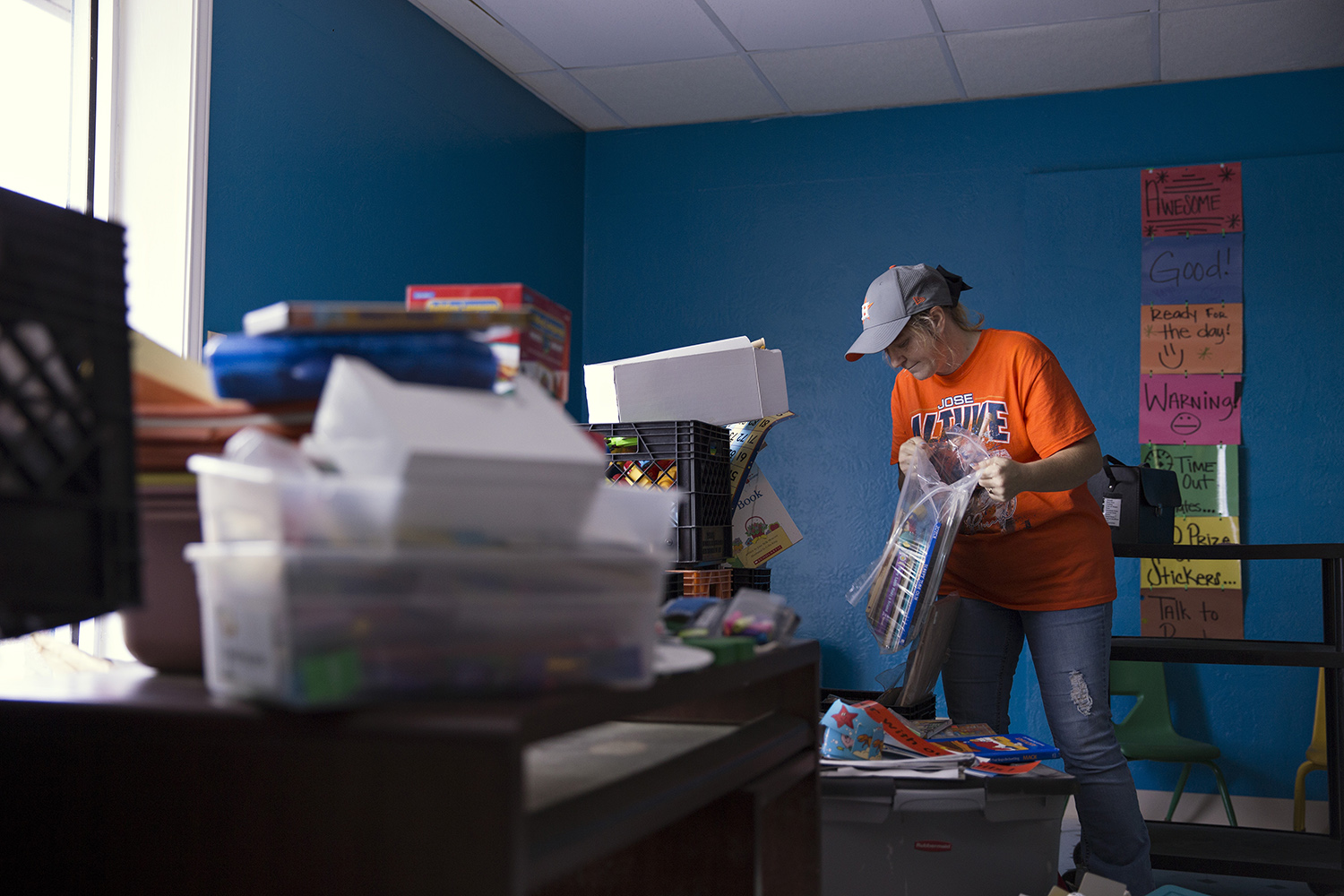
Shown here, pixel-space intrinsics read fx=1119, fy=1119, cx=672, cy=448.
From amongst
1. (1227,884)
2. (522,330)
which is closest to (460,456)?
(522,330)

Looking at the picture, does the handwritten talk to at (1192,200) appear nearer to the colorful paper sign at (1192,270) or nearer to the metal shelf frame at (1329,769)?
the colorful paper sign at (1192,270)

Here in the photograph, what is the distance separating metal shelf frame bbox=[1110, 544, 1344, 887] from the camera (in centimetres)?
269

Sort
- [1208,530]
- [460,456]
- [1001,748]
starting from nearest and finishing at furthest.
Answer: [460,456], [1001,748], [1208,530]

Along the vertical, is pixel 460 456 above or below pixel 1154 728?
above

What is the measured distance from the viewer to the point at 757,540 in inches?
88.6

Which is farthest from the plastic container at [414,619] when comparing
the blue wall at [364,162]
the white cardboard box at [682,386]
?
the blue wall at [364,162]

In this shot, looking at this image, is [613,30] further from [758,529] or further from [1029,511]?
[1029,511]

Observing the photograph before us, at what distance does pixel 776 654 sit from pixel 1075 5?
2938 millimetres

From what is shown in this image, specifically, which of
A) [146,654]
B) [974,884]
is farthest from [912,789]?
[146,654]

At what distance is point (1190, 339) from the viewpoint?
3760 millimetres

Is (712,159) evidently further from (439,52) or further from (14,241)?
(14,241)

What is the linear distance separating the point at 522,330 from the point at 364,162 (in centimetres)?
244

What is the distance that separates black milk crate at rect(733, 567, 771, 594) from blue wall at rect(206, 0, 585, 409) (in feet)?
4.35

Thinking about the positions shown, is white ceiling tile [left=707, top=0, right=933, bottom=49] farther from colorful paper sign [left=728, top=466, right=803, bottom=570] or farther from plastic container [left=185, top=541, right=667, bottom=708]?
plastic container [left=185, top=541, right=667, bottom=708]
